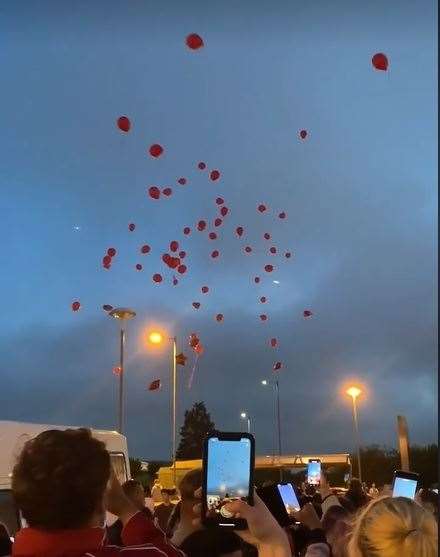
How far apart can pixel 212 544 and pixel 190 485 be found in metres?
0.79

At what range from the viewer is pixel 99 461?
2.89 metres

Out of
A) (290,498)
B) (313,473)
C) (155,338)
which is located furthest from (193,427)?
(290,498)

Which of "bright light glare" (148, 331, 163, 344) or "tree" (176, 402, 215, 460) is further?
"tree" (176, 402, 215, 460)

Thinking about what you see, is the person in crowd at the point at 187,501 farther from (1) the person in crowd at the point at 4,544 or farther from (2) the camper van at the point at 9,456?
(2) the camper van at the point at 9,456

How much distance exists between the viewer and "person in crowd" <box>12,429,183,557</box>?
2.74 meters

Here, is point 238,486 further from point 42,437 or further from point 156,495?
point 156,495

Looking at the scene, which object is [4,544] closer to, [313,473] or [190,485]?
[190,485]

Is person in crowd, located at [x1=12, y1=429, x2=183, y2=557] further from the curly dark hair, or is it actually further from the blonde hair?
the blonde hair

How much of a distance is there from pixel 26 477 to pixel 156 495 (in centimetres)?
1867

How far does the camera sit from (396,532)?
10.9 feet

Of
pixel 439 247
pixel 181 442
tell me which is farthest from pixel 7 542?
pixel 181 442

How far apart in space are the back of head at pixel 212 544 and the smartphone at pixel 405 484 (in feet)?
14.3

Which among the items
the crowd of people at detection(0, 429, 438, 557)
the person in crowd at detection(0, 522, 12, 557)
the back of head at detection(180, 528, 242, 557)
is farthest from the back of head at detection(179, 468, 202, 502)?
the person in crowd at detection(0, 522, 12, 557)

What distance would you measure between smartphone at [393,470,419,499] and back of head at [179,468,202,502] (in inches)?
152
